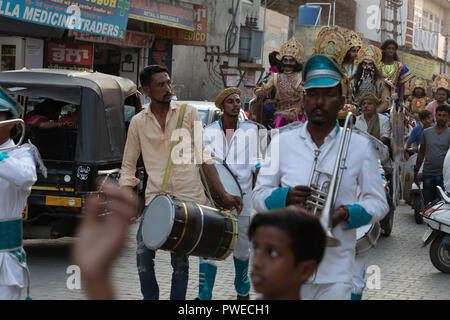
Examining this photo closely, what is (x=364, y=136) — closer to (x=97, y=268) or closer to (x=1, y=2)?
(x=97, y=268)

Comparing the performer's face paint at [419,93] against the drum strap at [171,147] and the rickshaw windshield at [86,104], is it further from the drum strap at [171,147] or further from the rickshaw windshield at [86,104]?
the drum strap at [171,147]

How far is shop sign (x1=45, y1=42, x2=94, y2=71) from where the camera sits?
1881 centimetres

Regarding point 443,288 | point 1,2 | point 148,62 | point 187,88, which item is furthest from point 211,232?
point 187,88

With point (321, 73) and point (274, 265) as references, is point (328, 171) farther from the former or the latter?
point (274, 265)

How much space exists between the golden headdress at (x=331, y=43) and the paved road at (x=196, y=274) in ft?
8.78

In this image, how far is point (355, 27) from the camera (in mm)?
50281

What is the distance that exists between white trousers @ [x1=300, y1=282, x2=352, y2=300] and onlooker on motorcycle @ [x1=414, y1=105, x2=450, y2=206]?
912cm

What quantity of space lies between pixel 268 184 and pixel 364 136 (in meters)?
0.58

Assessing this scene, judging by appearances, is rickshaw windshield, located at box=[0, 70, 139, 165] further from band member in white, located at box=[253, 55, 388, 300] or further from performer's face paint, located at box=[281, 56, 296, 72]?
band member in white, located at box=[253, 55, 388, 300]

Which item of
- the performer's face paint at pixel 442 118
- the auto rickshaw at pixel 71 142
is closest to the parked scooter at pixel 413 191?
the performer's face paint at pixel 442 118

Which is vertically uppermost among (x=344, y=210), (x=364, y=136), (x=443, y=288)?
(x=364, y=136)

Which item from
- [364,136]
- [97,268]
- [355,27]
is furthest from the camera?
[355,27]

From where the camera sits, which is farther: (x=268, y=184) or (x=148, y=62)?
(x=148, y=62)

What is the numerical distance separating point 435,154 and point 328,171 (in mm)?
9077
